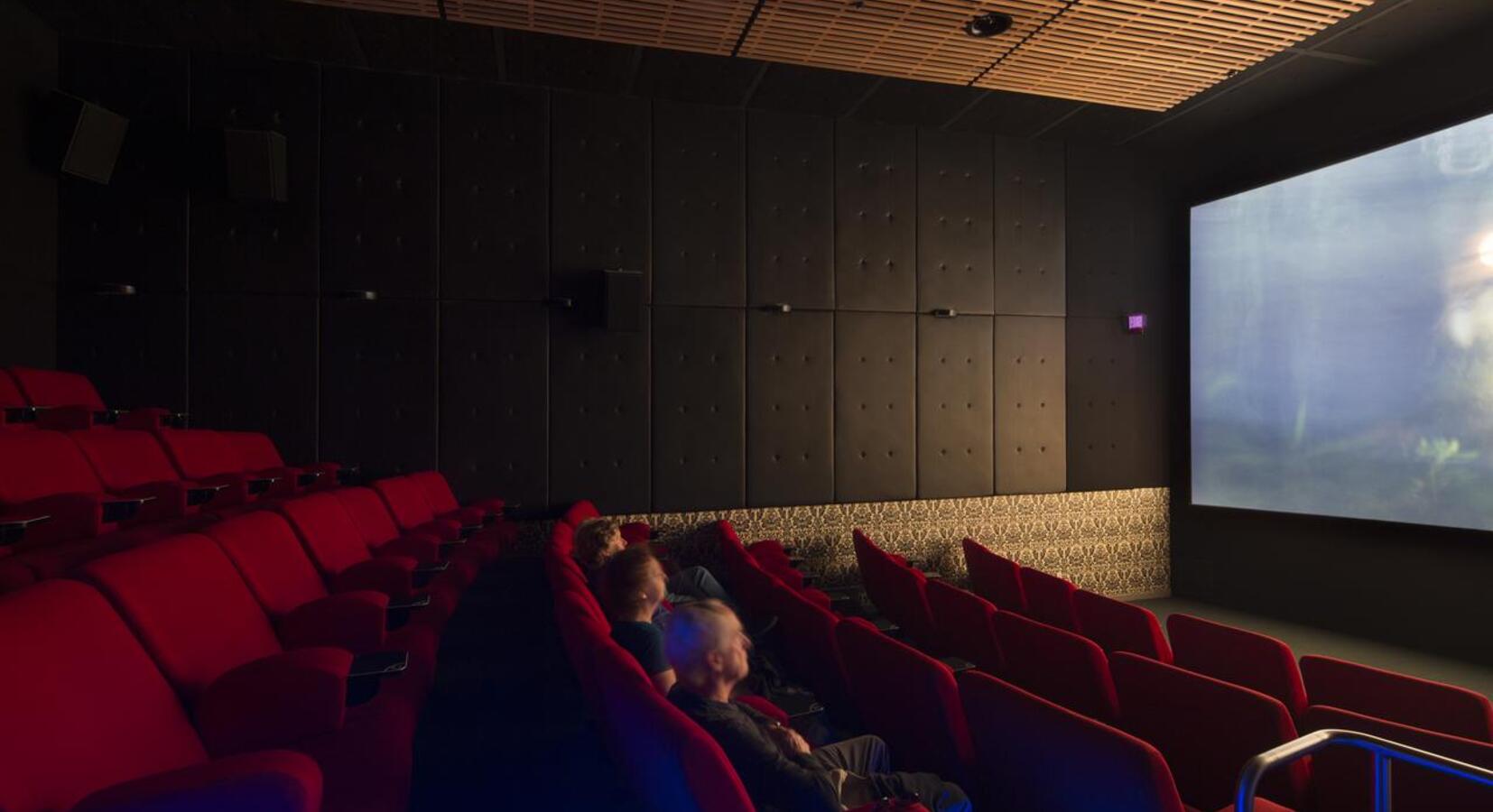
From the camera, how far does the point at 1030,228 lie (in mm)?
4953

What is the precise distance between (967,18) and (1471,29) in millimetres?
2591

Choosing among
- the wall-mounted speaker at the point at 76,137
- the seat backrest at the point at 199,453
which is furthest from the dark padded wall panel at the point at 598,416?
the wall-mounted speaker at the point at 76,137

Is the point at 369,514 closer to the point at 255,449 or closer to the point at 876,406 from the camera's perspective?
the point at 255,449

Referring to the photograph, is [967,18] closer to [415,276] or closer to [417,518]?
[415,276]

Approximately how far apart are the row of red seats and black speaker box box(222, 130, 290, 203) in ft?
7.61

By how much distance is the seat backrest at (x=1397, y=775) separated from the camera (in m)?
1.34

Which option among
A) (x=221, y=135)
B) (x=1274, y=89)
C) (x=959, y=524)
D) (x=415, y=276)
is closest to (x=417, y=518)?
(x=415, y=276)

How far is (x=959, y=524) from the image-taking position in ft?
15.3

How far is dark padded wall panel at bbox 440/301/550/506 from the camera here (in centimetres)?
381

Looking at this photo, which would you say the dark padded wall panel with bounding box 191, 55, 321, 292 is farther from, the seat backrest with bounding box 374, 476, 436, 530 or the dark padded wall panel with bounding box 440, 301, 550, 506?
the seat backrest with bounding box 374, 476, 436, 530

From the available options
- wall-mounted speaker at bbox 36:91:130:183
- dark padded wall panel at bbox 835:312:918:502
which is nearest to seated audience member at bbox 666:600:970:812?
dark padded wall panel at bbox 835:312:918:502

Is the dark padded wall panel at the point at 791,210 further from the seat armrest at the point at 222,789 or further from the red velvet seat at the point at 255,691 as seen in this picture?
the seat armrest at the point at 222,789

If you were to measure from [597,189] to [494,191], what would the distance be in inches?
22.0

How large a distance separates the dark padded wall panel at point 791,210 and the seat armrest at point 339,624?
3097 mm
